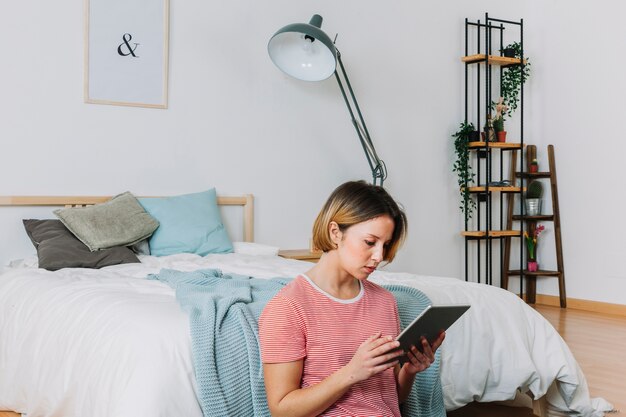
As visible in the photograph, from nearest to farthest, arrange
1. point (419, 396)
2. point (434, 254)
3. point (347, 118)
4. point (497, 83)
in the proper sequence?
point (419, 396) < point (347, 118) < point (434, 254) < point (497, 83)

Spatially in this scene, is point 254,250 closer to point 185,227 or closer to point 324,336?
point 185,227

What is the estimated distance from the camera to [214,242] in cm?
376

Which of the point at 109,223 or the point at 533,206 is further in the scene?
the point at 533,206

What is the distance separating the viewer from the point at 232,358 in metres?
1.80

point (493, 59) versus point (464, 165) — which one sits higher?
point (493, 59)

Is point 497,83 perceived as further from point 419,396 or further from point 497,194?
point 419,396

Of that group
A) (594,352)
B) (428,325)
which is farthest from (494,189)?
(428,325)

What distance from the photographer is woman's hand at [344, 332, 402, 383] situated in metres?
1.41

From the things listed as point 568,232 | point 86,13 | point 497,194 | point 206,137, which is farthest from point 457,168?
point 86,13

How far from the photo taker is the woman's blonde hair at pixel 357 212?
5.32 ft

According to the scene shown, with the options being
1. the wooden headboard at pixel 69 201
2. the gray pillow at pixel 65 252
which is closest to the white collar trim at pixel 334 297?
the gray pillow at pixel 65 252

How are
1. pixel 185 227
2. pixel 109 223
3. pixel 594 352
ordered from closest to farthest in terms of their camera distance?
1. pixel 109 223
2. pixel 185 227
3. pixel 594 352

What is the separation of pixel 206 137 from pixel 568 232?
277cm

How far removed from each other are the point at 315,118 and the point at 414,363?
3.17 metres
